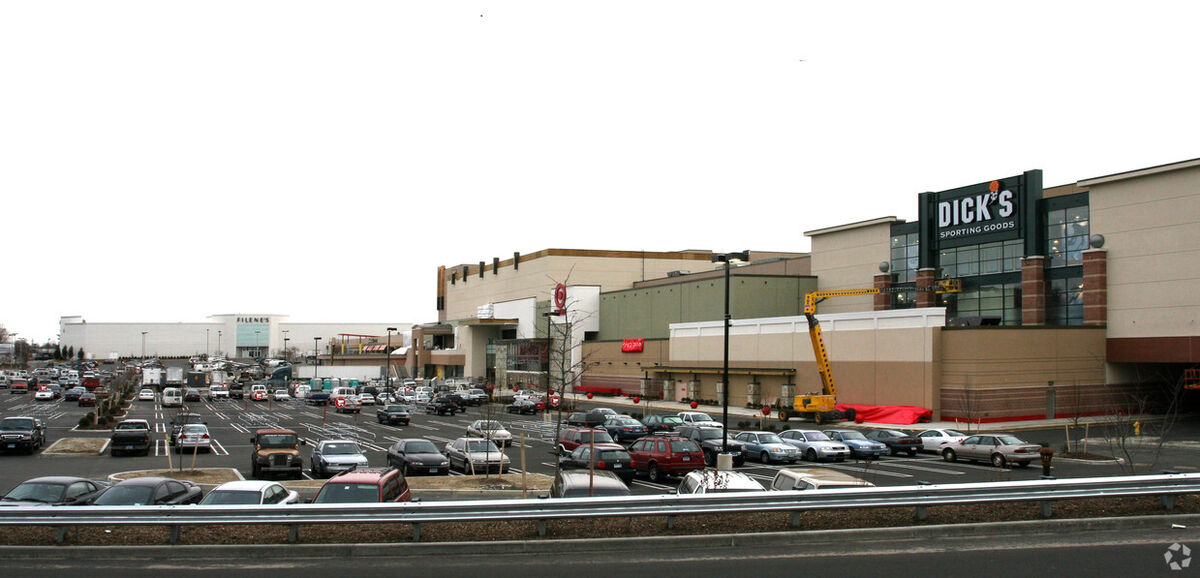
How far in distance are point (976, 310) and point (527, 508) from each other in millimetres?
54513

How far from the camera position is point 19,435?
36.1 metres

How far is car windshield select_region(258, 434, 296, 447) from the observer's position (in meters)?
28.4

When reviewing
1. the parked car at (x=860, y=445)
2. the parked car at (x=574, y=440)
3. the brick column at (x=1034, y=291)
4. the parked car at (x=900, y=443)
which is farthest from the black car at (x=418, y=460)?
the brick column at (x=1034, y=291)

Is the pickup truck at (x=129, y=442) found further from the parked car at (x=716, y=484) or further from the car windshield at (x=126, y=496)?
the parked car at (x=716, y=484)

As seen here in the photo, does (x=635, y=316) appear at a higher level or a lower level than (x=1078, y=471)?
higher

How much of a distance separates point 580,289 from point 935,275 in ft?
132

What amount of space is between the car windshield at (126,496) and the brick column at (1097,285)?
51.8 metres

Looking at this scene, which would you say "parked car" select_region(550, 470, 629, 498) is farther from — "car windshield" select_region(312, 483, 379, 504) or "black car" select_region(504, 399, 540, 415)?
"black car" select_region(504, 399, 540, 415)

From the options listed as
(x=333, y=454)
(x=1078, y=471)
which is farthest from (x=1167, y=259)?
(x=333, y=454)

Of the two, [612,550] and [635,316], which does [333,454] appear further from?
[635,316]

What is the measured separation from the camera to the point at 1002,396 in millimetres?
49500

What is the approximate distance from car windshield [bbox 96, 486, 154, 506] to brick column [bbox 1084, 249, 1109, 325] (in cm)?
5180

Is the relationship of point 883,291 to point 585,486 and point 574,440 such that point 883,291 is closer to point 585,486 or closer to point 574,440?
point 574,440

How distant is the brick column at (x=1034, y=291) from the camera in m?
55.5
